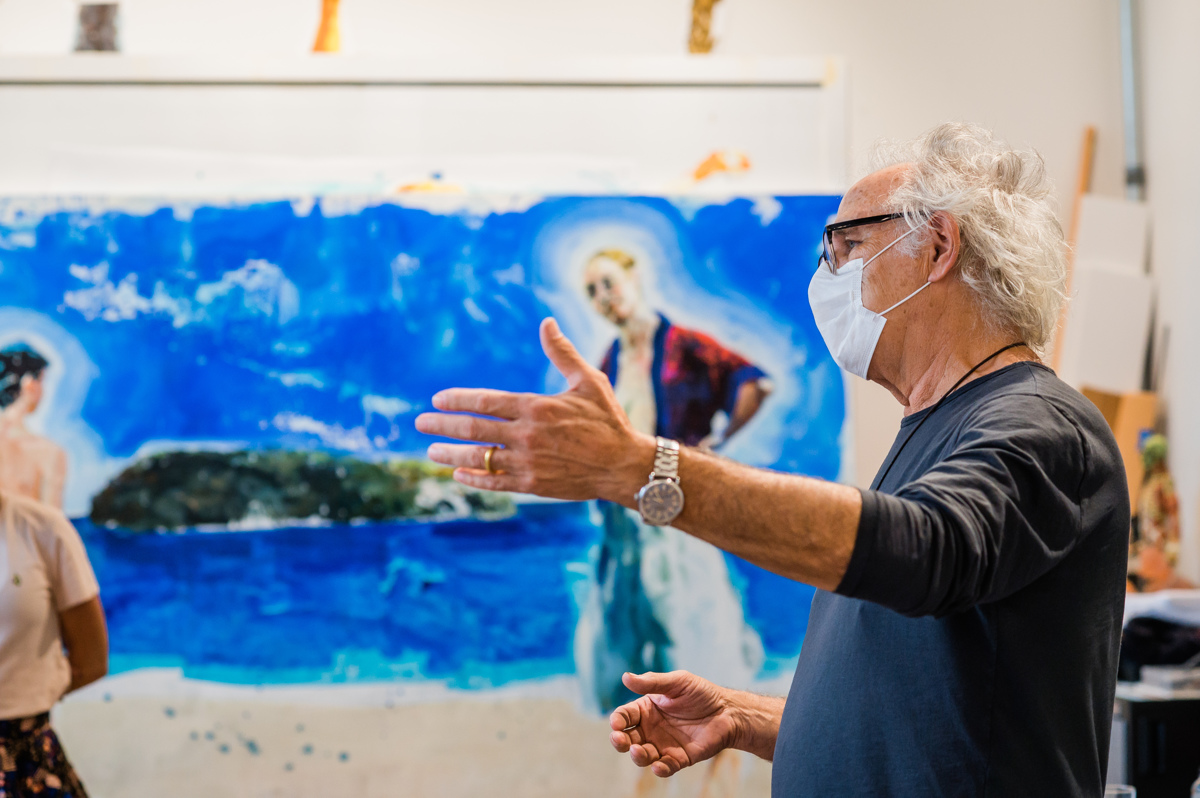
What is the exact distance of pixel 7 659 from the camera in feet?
8.02

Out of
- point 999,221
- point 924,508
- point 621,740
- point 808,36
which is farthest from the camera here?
point 808,36

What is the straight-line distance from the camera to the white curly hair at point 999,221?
1254mm

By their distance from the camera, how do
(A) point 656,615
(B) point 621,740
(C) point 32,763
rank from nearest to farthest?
1. (B) point 621,740
2. (C) point 32,763
3. (A) point 656,615

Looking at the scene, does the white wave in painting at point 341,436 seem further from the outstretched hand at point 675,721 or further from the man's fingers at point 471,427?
the man's fingers at point 471,427

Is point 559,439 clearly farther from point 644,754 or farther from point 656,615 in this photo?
point 656,615

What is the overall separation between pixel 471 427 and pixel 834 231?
0.77m

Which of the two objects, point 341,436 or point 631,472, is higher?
point 631,472

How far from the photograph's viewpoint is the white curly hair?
1254mm

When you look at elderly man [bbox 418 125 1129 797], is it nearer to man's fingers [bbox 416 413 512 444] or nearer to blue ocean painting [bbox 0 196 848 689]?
man's fingers [bbox 416 413 512 444]

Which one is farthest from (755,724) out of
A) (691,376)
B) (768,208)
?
(768,208)

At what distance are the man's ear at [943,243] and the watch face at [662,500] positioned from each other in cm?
63

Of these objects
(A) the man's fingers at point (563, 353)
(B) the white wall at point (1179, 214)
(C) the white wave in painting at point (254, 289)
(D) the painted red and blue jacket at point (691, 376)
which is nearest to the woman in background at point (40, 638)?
(C) the white wave in painting at point (254, 289)

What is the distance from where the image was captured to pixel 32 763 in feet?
7.97

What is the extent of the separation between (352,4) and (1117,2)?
2.81 meters
